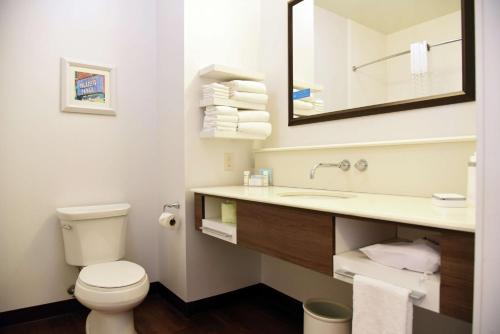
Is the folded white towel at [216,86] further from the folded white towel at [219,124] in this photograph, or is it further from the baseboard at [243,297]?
the baseboard at [243,297]

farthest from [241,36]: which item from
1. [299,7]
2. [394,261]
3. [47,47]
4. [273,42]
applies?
[394,261]

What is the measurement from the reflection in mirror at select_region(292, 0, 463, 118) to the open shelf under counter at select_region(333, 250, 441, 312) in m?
0.84

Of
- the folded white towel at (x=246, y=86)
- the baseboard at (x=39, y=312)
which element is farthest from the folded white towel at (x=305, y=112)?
the baseboard at (x=39, y=312)

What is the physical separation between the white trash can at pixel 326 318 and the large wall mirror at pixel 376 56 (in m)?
1.01

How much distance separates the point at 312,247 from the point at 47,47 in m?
2.04

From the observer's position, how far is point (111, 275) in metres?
1.71

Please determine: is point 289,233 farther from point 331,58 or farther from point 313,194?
point 331,58

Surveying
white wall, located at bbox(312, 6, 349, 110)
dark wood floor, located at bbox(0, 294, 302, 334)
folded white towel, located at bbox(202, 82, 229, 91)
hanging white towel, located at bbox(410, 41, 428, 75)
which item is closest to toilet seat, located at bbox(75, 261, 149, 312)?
dark wood floor, located at bbox(0, 294, 302, 334)

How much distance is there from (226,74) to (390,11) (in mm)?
991

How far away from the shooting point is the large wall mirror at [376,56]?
4.55ft

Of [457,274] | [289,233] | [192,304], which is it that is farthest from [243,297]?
[457,274]

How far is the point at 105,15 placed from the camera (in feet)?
7.38

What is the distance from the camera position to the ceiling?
145cm

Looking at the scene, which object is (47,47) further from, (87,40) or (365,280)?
(365,280)
